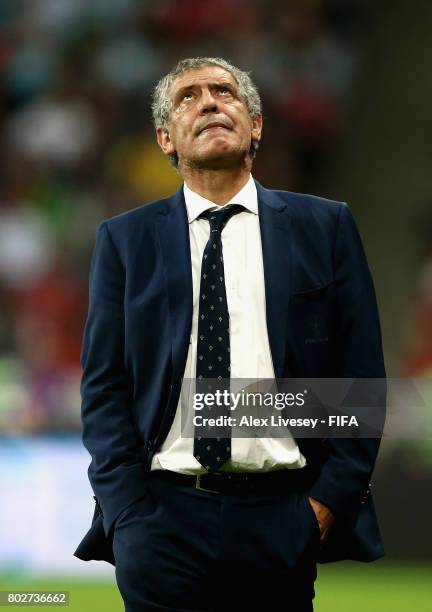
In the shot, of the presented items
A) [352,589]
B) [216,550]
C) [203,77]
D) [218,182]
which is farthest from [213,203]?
[352,589]

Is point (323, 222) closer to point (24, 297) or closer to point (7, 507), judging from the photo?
point (7, 507)

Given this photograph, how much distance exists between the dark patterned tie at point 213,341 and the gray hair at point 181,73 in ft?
1.21

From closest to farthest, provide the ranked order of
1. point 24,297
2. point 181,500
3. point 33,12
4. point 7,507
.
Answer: point 181,500, point 7,507, point 24,297, point 33,12

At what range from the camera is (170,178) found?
381 inches

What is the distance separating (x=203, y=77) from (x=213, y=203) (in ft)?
1.07

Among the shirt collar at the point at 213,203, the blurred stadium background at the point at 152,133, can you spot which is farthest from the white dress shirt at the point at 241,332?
the blurred stadium background at the point at 152,133

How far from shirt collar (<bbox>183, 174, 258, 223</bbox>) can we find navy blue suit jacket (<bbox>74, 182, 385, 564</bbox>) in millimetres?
51

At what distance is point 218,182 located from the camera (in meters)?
3.40

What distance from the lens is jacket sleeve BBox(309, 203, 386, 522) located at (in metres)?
3.16

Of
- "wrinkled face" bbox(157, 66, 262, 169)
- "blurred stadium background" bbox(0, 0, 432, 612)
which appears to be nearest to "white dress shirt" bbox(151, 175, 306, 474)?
"wrinkled face" bbox(157, 66, 262, 169)

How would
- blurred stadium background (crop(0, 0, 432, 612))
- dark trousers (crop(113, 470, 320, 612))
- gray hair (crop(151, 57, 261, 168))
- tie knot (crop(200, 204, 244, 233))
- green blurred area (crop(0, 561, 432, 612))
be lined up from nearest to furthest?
dark trousers (crop(113, 470, 320, 612)) → tie knot (crop(200, 204, 244, 233)) → gray hair (crop(151, 57, 261, 168)) → green blurred area (crop(0, 561, 432, 612)) → blurred stadium background (crop(0, 0, 432, 612))

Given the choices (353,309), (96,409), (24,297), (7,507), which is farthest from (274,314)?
(24,297)

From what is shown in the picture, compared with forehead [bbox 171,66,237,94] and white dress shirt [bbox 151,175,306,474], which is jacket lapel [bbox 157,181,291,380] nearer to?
white dress shirt [bbox 151,175,306,474]

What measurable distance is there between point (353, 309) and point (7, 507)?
399cm
